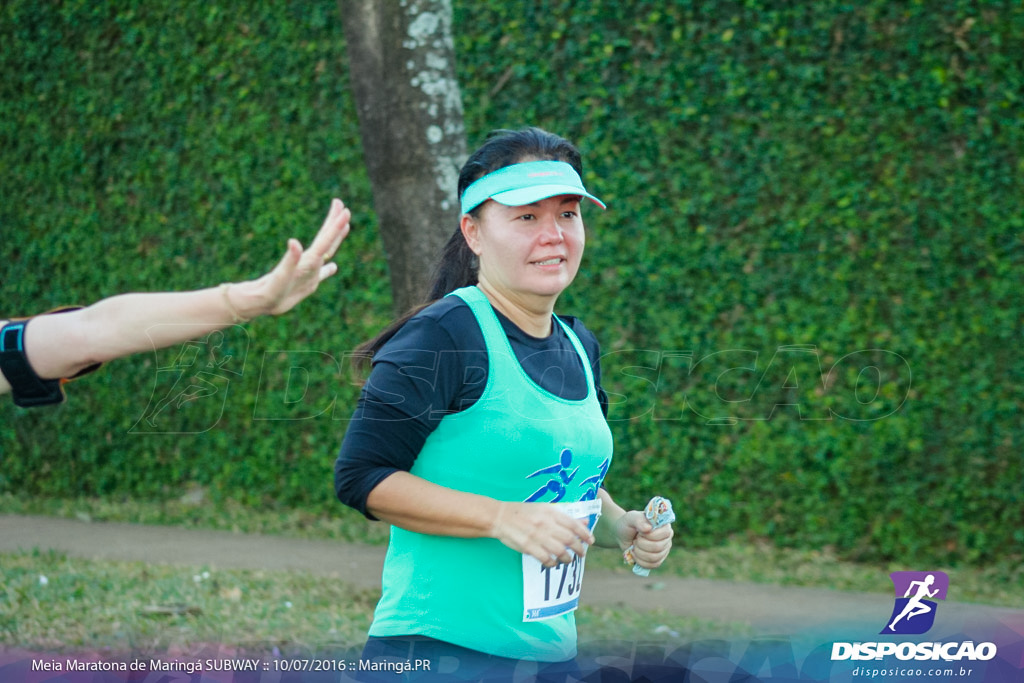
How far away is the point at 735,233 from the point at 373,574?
2.95 meters

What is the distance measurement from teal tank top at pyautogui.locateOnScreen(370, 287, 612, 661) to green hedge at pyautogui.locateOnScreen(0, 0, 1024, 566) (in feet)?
13.1

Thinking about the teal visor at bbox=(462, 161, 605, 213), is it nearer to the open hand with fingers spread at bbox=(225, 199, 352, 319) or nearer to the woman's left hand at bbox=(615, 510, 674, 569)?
the open hand with fingers spread at bbox=(225, 199, 352, 319)

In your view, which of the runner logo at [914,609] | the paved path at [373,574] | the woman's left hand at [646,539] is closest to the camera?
the woman's left hand at [646,539]

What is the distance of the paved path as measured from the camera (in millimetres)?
5137

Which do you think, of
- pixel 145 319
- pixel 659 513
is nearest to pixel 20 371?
pixel 145 319

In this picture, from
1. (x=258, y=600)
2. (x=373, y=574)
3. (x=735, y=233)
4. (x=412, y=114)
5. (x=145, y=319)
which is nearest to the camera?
(x=145, y=319)

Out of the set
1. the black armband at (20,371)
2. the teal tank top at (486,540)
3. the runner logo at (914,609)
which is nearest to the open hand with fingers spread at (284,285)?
the black armband at (20,371)

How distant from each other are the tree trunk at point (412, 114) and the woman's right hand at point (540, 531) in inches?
96.1

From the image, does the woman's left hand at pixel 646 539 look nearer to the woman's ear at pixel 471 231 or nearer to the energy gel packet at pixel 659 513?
the energy gel packet at pixel 659 513

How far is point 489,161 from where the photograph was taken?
2.56 metres

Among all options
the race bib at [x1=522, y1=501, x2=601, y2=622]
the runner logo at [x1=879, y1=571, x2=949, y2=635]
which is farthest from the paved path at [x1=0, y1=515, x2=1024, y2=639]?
the race bib at [x1=522, y1=501, x2=601, y2=622]

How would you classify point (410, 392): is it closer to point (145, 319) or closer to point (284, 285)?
point (284, 285)

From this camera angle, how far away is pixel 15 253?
8047 millimetres

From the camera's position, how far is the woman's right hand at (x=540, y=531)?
209 cm
